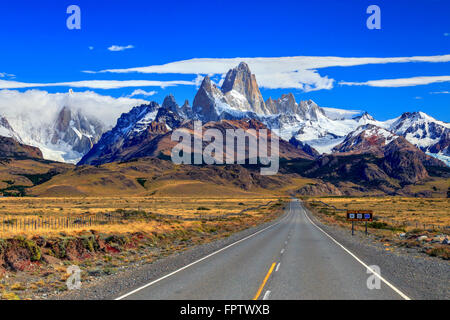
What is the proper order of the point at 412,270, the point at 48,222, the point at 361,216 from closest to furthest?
1. the point at 412,270
2. the point at 361,216
3. the point at 48,222

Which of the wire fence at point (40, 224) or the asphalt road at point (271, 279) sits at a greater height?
the asphalt road at point (271, 279)

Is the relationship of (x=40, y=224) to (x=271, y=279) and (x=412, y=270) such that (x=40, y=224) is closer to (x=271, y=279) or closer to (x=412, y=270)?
(x=271, y=279)

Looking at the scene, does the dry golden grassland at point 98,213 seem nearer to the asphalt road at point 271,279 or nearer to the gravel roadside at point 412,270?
the asphalt road at point 271,279

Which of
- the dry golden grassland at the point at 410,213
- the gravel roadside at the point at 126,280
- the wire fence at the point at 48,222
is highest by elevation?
the gravel roadside at the point at 126,280

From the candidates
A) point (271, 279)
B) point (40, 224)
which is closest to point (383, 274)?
point (271, 279)

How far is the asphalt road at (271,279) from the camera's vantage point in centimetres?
1324

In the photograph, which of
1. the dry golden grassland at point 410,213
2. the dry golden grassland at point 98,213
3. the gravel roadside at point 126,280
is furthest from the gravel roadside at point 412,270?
the dry golden grassland at point 410,213

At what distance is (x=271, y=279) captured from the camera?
625 inches

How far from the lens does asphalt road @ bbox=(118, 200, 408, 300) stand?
43.5 ft
